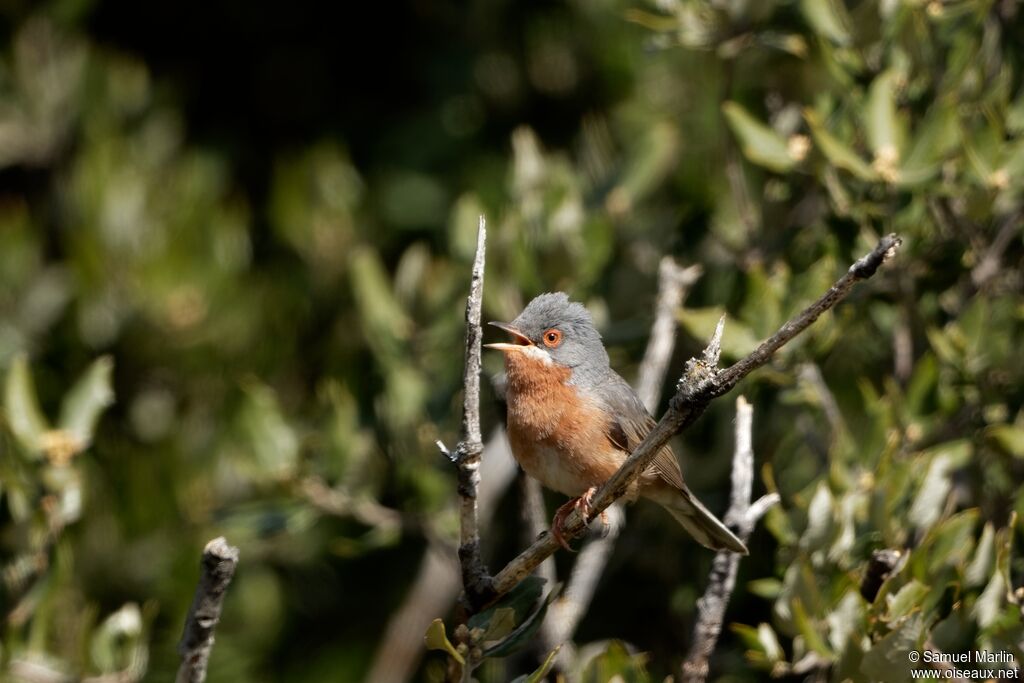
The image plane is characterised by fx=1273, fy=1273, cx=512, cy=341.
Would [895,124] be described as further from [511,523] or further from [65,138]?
[65,138]

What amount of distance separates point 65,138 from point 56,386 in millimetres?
1706

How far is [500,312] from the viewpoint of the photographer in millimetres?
5430

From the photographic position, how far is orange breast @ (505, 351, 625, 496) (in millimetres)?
4375

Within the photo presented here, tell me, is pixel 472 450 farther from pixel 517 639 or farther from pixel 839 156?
pixel 839 156

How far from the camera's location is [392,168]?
732cm

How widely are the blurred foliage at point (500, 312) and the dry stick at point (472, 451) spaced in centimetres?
11

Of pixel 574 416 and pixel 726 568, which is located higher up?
pixel 574 416

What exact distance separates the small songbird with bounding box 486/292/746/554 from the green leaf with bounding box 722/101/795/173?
2.78 ft

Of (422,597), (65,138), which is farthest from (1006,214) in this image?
(65,138)

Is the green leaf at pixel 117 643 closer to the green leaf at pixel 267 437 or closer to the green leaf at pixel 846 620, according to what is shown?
the green leaf at pixel 267 437

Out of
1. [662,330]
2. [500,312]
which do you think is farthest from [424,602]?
[662,330]

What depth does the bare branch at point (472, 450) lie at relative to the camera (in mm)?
3088

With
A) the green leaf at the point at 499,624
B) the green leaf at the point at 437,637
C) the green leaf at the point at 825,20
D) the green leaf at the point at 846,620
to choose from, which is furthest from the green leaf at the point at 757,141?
the green leaf at the point at 437,637

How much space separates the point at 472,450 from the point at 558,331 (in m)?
1.53
